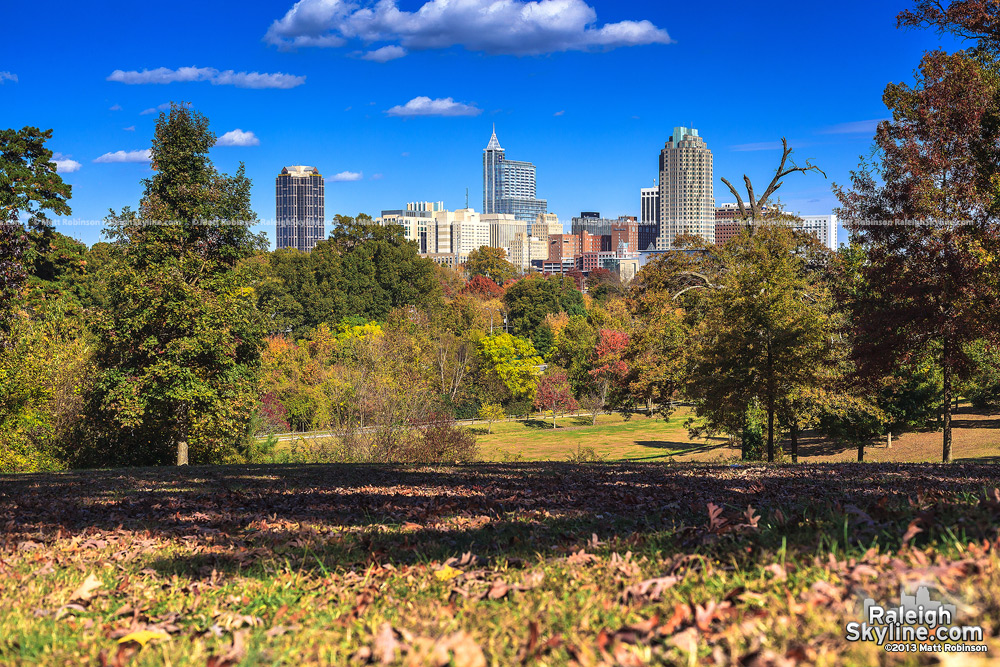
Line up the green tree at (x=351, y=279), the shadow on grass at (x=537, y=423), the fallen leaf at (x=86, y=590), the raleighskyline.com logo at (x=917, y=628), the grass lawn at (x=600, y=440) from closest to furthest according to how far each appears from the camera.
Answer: the raleighskyline.com logo at (x=917, y=628) < the fallen leaf at (x=86, y=590) < the grass lawn at (x=600, y=440) < the shadow on grass at (x=537, y=423) < the green tree at (x=351, y=279)

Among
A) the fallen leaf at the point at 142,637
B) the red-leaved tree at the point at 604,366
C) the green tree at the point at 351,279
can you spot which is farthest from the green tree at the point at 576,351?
the fallen leaf at the point at 142,637

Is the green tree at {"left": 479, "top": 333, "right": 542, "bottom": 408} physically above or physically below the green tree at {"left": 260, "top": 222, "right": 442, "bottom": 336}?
below

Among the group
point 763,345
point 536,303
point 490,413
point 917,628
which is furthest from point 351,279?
point 917,628

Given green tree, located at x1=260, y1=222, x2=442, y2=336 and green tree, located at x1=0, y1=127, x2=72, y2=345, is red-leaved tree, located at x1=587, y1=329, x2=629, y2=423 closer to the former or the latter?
green tree, located at x1=260, y1=222, x2=442, y2=336

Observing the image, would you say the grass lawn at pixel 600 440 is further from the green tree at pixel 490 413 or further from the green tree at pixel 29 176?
the green tree at pixel 29 176

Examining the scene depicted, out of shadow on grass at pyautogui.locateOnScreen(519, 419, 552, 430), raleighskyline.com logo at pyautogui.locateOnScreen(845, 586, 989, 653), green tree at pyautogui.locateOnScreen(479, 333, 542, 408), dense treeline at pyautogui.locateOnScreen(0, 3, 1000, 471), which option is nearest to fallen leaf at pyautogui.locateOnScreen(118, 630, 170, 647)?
raleighskyline.com logo at pyautogui.locateOnScreen(845, 586, 989, 653)

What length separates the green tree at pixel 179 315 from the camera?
71.7 feet

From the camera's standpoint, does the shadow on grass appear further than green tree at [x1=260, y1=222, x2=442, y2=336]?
No

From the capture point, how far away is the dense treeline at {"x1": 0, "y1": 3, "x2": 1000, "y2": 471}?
14.4m

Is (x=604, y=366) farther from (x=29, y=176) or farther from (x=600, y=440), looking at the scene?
(x=29, y=176)

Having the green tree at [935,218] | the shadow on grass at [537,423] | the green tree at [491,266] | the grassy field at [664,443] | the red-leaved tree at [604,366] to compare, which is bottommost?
the shadow on grass at [537,423]

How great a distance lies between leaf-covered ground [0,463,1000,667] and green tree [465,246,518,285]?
12174 cm

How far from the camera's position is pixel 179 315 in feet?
71.7

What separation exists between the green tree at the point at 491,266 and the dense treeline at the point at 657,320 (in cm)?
8875
